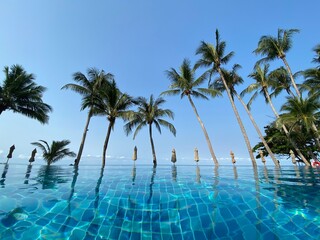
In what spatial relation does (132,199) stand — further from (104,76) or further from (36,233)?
(104,76)

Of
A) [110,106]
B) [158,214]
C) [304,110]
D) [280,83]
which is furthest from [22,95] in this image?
[280,83]

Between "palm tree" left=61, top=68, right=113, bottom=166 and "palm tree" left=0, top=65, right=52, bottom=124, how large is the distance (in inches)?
101

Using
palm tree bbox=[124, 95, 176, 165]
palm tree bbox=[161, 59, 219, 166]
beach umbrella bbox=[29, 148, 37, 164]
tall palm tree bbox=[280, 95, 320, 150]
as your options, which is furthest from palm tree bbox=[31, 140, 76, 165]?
tall palm tree bbox=[280, 95, 320, 150]

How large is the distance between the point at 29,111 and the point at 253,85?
22403mm

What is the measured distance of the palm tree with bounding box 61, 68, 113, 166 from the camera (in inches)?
690

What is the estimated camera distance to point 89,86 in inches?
733

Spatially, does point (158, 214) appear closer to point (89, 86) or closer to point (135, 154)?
point (135, 154)

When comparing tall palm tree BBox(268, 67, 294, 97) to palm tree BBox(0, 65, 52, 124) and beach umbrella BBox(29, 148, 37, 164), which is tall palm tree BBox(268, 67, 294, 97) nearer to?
palm tree BBox(0, 65, 52, 124)

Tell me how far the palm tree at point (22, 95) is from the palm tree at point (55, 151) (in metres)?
2.65

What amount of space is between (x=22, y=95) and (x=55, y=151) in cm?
611

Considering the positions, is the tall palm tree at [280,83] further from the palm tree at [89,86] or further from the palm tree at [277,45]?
the palm tree at [89,86]

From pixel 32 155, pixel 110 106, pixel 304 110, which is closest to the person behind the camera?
pixel 304 110

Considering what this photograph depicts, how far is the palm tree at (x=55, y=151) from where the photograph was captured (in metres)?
18.4

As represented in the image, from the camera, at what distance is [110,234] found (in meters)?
3.12
